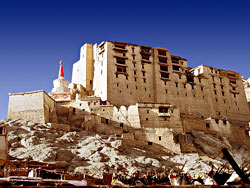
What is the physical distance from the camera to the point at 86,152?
99.3ft

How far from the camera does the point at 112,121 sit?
39.7 m

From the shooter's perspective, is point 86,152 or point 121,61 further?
point 121,61

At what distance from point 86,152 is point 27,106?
41.5 ft

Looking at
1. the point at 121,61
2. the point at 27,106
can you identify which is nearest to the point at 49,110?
the point at 27,106

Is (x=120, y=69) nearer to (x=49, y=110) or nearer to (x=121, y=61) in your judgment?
(x=121, y=61)

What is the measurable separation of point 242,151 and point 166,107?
1226 cm

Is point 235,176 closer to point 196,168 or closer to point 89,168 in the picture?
point 89,168

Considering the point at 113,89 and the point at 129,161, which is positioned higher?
the point at 113,89

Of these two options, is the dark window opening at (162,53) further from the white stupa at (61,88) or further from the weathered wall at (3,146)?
the weathered wall at (3,146)

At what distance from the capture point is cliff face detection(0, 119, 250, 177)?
91.5ft

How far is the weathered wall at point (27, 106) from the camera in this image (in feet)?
124

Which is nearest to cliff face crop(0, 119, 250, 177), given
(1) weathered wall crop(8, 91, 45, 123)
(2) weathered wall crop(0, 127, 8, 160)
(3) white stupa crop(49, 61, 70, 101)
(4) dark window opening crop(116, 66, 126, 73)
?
(1) weathered wall crop(8, 91, 45, 123)

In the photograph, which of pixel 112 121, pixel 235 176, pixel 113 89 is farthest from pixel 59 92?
pixel 235 176

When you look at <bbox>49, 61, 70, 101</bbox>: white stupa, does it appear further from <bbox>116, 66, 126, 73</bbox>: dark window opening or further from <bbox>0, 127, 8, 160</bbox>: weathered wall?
<bbox>0, 127, 8, 160</bbox>: weathered wall
